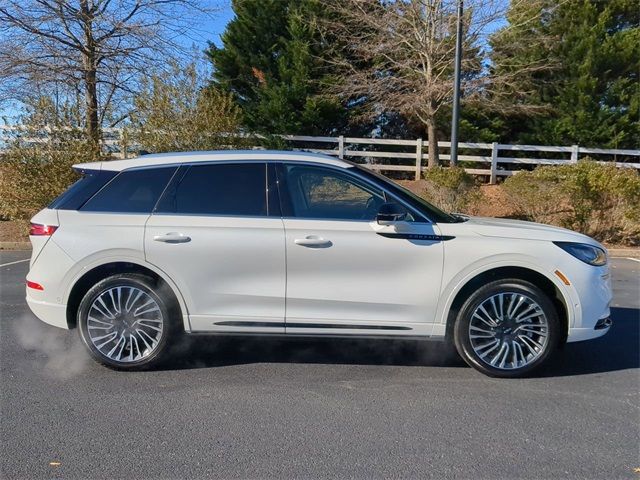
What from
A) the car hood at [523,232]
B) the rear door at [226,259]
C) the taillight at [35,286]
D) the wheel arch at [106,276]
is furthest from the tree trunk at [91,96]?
the car hood at [523,232]

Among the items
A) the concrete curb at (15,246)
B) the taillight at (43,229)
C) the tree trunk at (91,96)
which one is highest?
the tree trunk at (91,96)

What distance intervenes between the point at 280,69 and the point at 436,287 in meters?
16.7

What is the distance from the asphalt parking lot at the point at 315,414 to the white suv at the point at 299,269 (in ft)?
1.20

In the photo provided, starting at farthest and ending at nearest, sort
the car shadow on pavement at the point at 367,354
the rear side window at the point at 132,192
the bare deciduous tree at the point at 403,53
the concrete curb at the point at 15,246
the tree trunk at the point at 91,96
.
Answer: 1. the bare deciduous tree at the point at 403,53
2. the tree trunk at the point at 91,96
3. the concrete curb at the point at 15,246
4. the car shadow on pavement at the point at 367,354
5. the rear side window at the point at 132,192

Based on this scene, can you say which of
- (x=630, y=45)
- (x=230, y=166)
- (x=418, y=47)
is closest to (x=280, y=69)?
(x=418, y=47)

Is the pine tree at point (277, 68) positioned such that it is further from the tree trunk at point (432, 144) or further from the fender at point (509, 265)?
the fender at point (509, 265)

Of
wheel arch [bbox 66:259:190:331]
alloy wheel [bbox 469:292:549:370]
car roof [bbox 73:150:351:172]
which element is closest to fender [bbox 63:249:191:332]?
wheel arch [bbox 66:259:190:331]

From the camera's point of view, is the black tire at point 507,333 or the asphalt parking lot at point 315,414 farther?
the black tire at point 507,333

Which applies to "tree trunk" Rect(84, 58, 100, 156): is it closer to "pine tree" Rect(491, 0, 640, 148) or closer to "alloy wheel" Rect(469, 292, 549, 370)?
"alloy wheel" Rect(469, 292, 549, 370)

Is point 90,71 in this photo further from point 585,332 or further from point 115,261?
point 585,332

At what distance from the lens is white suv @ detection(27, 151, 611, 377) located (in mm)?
4203

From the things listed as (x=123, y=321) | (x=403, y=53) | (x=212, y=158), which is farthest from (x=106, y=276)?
(x=403, y=53)

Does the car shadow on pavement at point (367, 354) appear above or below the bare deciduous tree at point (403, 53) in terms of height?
below

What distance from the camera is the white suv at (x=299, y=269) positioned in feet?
13.8
